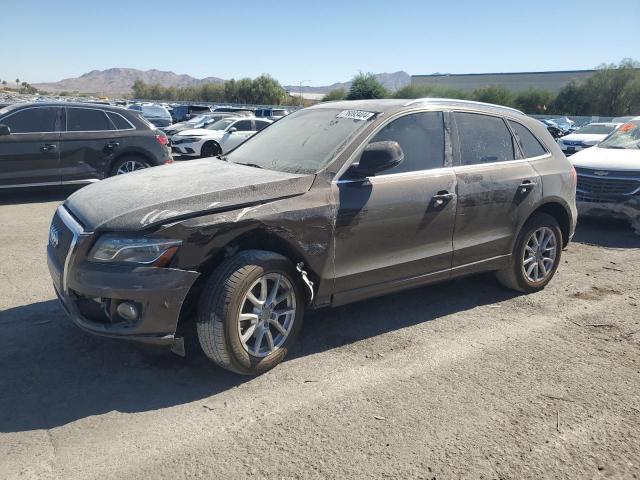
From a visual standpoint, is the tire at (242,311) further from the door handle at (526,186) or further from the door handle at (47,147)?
the door handle at (47,147)

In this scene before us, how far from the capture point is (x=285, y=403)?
3.32 m

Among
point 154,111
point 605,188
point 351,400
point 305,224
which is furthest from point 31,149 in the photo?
point 154,111

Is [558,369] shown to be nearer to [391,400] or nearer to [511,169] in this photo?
[391,400]

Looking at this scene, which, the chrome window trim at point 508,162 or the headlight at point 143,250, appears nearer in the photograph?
the headlight at point 143,250

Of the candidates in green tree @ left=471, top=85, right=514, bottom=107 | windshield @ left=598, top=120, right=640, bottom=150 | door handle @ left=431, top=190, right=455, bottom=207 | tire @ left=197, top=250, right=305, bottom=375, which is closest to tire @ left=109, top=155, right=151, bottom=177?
door handle @ left=431, top=190, right=455, bottom=207

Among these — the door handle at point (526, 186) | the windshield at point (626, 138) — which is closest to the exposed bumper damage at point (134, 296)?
the door handle at point (526, 186)

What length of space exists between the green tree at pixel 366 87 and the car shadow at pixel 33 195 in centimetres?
5477

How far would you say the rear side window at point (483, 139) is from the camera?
471 cm

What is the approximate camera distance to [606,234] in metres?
8.40

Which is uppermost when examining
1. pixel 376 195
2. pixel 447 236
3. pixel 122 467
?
pixel 376 195

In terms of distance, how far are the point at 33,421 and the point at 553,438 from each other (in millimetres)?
2918

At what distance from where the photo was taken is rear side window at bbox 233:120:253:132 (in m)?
18.2

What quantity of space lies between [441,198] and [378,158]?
808mm

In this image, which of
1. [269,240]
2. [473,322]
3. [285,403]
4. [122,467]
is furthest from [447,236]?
[122,467]
